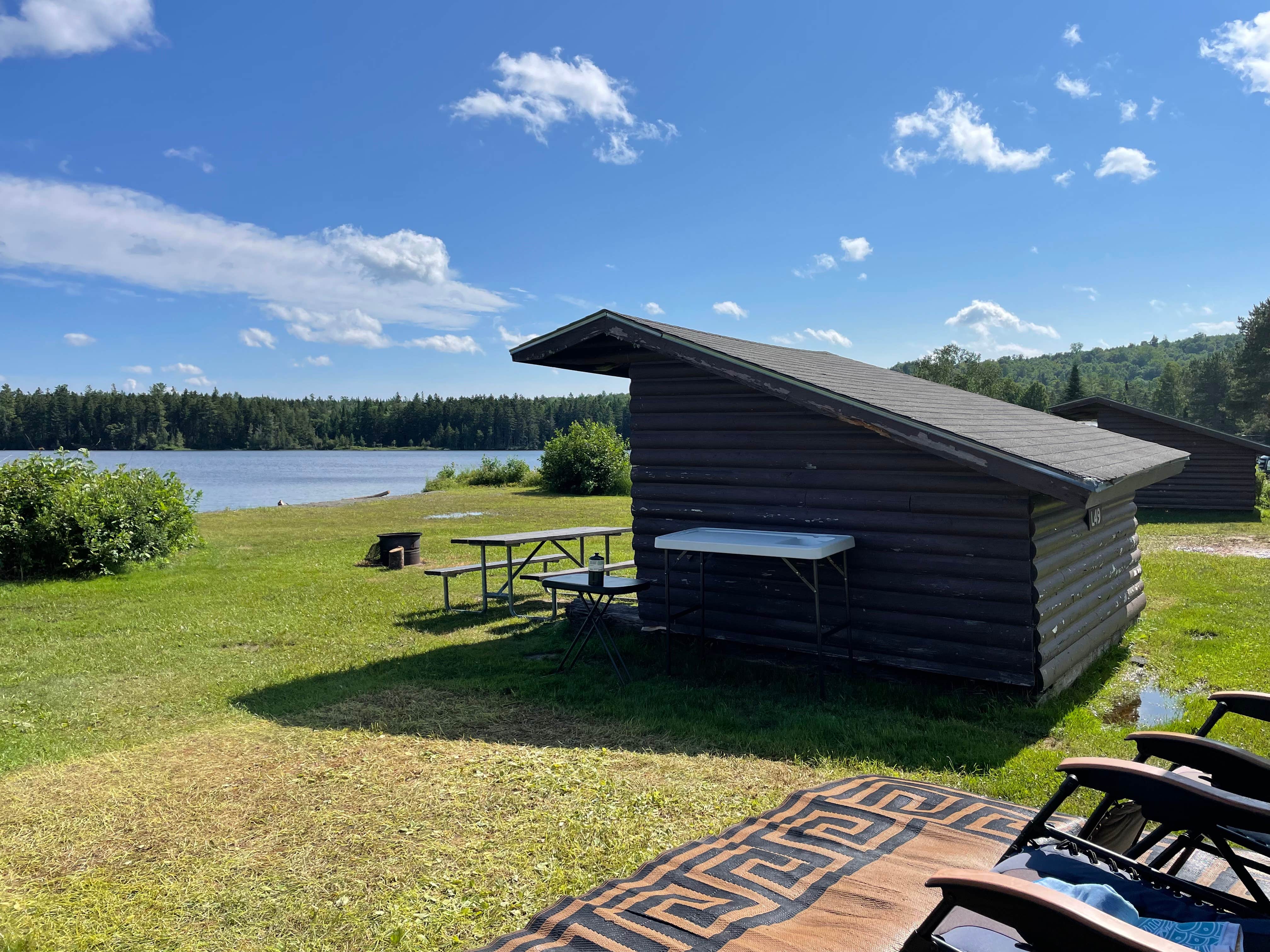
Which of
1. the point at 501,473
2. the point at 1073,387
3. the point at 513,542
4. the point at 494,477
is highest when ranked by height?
the point at 1073,387

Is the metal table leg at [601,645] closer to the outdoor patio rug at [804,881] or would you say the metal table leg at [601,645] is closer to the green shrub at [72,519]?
the outdoor patio rug at [804,881]

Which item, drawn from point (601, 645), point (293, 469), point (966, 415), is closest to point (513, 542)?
point (601, 645)

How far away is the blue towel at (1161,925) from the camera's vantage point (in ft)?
6.51

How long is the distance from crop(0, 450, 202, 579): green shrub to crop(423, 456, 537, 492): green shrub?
61.2 feet

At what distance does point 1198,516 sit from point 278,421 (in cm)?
8276

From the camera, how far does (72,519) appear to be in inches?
452

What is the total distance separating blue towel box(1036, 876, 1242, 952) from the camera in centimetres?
199

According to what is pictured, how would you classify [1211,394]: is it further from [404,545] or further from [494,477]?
[404,545]

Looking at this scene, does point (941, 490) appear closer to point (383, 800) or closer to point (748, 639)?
point (748, 639)

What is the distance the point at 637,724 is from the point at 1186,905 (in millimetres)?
3669

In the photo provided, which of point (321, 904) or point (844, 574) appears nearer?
point (321, 904)

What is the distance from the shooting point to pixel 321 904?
10.7ft

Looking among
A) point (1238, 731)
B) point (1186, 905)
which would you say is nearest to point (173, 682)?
point (1186, 905)

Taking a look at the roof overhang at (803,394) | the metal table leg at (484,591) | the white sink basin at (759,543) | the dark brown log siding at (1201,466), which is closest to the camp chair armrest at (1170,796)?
the roof overhang at (803,394)
